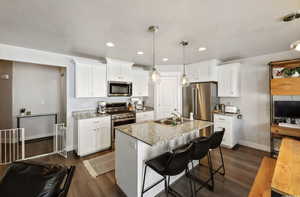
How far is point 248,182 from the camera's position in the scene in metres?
2.16

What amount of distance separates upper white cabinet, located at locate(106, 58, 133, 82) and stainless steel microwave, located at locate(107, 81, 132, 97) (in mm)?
123

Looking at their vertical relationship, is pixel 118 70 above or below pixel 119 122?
above

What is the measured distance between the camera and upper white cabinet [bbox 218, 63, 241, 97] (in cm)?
358

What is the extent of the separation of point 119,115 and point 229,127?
2996 millimetres

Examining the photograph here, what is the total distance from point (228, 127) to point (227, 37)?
2.31 meters

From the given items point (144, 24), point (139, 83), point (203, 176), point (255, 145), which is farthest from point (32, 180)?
point (255, 145)

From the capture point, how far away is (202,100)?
3871 mm

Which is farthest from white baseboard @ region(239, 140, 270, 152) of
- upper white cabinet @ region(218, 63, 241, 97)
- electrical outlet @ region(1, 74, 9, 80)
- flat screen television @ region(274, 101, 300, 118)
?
electrical outlet @ region(1, 74, 9, 80)

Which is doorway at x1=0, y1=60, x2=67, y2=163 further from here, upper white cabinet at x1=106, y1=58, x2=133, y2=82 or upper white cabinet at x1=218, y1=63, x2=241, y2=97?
upper white cabinet at x1=218, y1=63, x2=241, y2=97

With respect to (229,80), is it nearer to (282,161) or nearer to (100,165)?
(282,161)

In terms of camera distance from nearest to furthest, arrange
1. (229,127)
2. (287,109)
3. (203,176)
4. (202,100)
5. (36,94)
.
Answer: (203,176) < (287,109) < (229,127) < (202,100) < (36,94)

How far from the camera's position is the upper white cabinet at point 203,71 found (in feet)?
12.6

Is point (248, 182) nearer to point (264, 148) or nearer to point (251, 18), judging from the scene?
point (264, 148)

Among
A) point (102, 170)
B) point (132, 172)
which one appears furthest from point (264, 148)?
point (102, 170)
